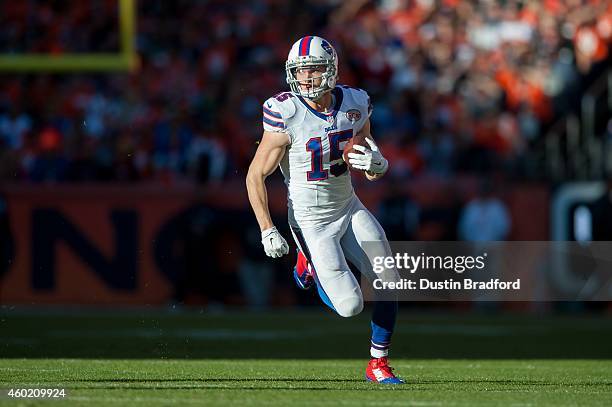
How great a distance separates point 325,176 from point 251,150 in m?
7.72

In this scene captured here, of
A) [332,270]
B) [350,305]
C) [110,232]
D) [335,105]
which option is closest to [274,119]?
[335,105]

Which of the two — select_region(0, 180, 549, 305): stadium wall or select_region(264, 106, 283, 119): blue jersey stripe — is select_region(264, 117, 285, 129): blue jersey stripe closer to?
select_region(264, 106, 283, 119): blue jersey stripe

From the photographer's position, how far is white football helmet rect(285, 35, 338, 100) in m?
6.85

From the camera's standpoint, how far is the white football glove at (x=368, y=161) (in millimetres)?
6660

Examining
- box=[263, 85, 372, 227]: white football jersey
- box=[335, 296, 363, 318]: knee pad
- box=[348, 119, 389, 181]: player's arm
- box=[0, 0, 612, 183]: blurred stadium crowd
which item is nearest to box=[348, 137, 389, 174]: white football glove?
box=[348, 119, 389, 181]: player's arm

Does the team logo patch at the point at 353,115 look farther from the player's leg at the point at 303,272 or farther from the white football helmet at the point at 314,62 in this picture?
the player's leg at the point at 303,272

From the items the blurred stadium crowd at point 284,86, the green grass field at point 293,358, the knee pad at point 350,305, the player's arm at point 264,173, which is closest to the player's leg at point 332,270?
the knee pad at point 350,305

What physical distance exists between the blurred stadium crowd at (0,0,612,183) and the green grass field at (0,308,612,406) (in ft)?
6.94

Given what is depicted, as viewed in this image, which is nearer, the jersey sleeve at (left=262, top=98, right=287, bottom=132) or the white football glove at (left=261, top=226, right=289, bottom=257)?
the white football glove at (left=261, top=226, right=289, bottom=257)

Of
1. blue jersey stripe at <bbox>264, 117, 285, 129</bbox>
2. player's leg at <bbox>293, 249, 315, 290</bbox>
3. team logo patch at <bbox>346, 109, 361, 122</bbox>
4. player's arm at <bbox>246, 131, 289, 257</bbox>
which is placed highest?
team logo patch at <bbox>346, 109, 361, 122</bbox>

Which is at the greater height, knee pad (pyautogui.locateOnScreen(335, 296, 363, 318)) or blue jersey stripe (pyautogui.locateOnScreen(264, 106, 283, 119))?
blue jersey stripe (pyautogui.locateOnScreen(264, 106, 283, 119))

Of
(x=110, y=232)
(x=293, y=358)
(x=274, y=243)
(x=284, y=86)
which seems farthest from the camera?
(x=284, y=86)

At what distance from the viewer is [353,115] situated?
23.0 feet

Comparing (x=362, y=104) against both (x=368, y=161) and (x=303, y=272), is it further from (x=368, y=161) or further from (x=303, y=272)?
(x=303, y=272)
